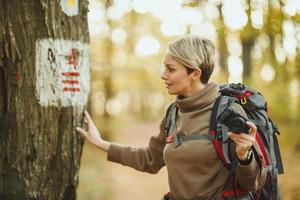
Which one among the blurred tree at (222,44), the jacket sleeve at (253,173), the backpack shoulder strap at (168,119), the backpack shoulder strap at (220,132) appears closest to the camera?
the jacket sleeve at (253,173)

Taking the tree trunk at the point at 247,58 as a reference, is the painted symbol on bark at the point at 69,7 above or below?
above

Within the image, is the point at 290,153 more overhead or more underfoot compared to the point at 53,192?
more underfoot

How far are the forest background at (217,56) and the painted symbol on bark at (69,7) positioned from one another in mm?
1149

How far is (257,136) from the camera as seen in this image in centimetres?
303

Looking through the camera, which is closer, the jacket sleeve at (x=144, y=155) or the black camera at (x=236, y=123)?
the black camera at (x=236, y=123)

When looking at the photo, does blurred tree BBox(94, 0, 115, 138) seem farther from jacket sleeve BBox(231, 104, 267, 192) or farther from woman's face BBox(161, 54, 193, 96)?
jacket sleeve BBox(231, 104, 267, 192)

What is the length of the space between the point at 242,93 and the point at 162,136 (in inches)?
31.8

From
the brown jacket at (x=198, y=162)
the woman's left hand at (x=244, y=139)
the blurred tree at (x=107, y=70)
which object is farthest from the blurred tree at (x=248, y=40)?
the woman's left hand at (x=244, y=139)

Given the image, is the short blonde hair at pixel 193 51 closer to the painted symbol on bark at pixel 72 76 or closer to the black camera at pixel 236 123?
the black camera at pixel 236 123

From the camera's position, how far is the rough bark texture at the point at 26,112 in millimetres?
3525

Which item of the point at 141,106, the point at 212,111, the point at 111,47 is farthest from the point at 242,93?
the point at 141,106

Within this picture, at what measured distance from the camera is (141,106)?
50625 millimetres

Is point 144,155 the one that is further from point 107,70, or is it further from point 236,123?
point 107,70

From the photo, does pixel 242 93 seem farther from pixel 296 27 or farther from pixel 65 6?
pixel 296 27
